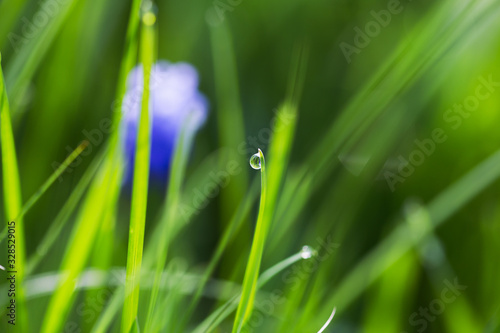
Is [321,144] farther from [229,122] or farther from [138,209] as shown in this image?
[138,209]

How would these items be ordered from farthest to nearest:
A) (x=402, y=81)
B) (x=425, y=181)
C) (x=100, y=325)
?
(x=425, y=181) < (x=402, y=81) < (x=100, y=325)

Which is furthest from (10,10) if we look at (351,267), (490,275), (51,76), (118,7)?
(490,275)

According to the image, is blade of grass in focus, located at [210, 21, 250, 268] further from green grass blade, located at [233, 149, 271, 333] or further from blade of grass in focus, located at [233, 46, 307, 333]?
green grass blade, located at [233, 149, 271, 333]

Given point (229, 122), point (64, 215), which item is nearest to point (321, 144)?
point (229, 122)

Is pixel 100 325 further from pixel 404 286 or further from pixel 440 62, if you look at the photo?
pixel 440 62

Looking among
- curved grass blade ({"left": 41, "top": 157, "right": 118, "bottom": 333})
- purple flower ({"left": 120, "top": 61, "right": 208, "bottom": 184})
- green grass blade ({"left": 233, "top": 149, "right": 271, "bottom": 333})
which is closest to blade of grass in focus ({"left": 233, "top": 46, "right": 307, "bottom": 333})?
green grass blade ({"left": 233, "top": 149, "right": 271, "bottom": 333})

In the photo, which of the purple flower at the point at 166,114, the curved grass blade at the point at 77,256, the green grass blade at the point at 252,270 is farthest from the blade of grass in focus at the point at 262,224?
the purple flower at the point at 166,114

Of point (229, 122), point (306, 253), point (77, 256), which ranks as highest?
point (229, 122)

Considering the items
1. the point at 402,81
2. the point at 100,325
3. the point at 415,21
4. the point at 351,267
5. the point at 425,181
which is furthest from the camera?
the point at 415,21
